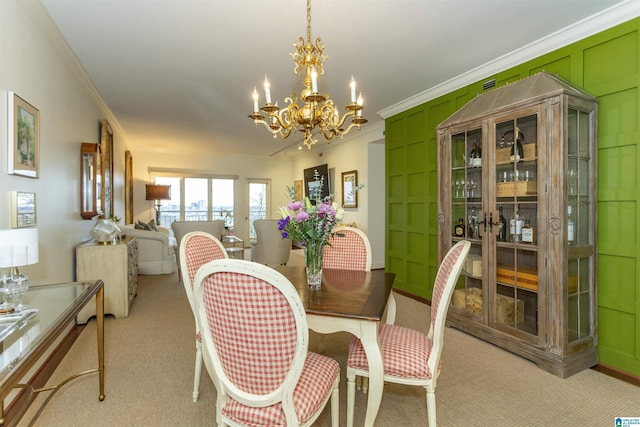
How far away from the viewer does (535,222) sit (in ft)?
8.16

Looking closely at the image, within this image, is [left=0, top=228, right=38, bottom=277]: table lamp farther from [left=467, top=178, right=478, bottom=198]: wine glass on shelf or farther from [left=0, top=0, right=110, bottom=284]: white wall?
[left=467, top=178, right=478, bottom=198]: wine glass on shelf

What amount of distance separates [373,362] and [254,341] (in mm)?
642

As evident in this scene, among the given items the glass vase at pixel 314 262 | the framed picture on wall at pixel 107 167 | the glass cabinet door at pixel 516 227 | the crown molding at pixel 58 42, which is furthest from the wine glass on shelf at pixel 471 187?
the framed picture on wall at pixel 107 167

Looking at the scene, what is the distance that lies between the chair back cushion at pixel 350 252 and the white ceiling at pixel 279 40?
156cm

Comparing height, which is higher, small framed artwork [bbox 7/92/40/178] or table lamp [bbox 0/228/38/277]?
small framed artwork [bbox 7/92/40/178]

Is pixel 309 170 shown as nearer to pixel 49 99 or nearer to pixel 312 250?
pixel 49 99

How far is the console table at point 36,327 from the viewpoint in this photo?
946 millimetres

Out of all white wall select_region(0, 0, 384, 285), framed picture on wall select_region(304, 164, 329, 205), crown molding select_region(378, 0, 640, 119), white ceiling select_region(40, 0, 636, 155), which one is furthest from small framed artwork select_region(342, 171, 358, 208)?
crown molding select_region(378, 0, 640, 119)

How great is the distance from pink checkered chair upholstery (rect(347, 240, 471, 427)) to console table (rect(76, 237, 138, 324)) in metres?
2.85

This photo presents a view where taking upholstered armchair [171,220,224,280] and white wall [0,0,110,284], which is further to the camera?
upholstered armchair [171,220,224,280]

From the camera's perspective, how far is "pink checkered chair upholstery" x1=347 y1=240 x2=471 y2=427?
1.57 metres

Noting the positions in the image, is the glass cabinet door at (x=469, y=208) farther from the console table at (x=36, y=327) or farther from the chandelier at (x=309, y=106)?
the console table at (x=36, y=327)

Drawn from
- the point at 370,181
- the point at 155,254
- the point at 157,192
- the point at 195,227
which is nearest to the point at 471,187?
the point at 370,181

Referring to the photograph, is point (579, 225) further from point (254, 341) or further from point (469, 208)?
point (254, 341)
